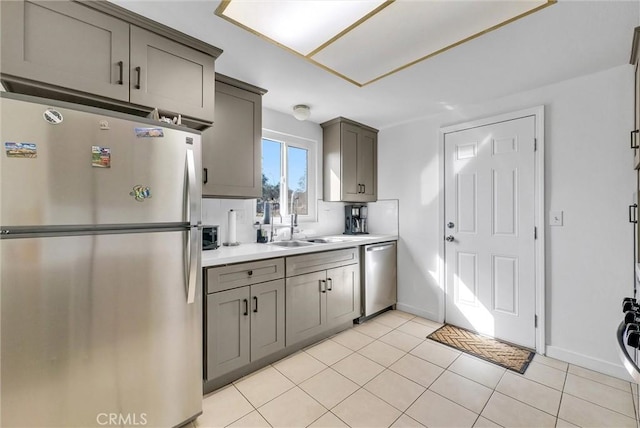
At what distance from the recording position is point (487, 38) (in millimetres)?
1735

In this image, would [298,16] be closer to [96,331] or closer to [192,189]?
[192,189]

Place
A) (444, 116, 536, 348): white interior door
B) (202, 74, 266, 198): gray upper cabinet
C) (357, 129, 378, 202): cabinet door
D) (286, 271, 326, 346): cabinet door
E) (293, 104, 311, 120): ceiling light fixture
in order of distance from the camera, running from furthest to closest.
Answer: (357, 129, 378, 202): cabinet door < (293, 104, 311, 120): ceiling light fixture < (444, 116, 536, 348): white interior door < (286, 271, 326, 346): cabinet door < (202, 74, 266, 198): gray upper cabinet

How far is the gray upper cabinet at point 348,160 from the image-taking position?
11.0ft

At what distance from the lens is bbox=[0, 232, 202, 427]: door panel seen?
3.64 feet

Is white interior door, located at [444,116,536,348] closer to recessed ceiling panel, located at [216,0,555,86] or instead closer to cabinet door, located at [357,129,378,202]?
cabinet door, located at [357,129,378,202]

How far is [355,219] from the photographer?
382 cm

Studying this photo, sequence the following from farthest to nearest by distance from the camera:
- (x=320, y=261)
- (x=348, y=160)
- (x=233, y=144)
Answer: (x=348, y=160), (x=320, y=261), (x=233, y=144)

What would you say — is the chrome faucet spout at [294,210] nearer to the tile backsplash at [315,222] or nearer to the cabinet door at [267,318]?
the tile backsplash at [315,222]

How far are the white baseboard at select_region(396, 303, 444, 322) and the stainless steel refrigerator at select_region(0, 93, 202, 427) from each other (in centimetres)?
254

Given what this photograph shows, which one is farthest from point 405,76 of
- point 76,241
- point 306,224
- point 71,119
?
point 76,241

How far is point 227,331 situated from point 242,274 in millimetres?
405

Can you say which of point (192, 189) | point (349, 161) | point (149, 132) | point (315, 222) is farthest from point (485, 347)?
point (149, 132)

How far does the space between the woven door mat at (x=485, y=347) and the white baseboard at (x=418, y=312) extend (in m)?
0.15

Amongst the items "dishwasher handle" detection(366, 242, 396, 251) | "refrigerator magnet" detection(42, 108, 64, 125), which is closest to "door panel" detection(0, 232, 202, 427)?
"refrigerator magnet" detection(42, 108, 64, 125)
